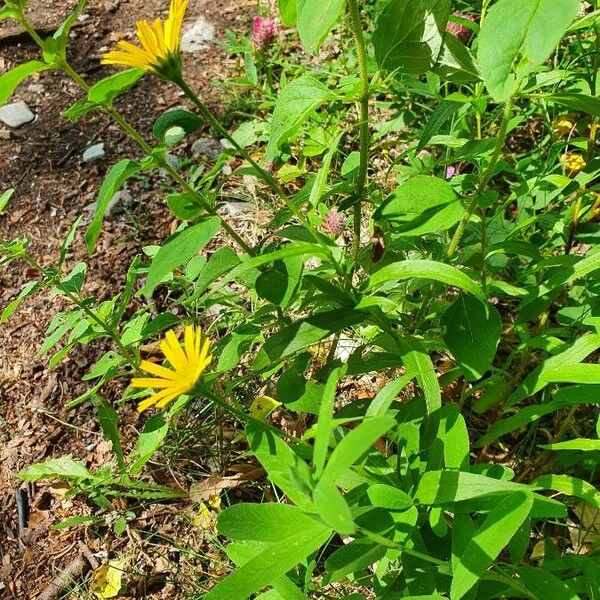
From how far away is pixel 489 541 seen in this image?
814 mm

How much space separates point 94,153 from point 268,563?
6.50ft

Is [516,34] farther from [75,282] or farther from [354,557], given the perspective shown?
[75,282]

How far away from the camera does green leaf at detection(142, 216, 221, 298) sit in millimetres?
961

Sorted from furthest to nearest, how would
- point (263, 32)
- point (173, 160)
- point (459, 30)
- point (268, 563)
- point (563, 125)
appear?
point (263, 32) < point (173, 160) < point (563, 125) < point (459, 30) < point (268, 563)

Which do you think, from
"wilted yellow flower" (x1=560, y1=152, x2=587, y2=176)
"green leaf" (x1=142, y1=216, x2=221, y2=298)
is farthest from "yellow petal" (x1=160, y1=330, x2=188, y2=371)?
"wilted yellow flower" (x1=560, y1=152, x2=587, y2=176)

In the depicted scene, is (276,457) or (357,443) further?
(276,457)

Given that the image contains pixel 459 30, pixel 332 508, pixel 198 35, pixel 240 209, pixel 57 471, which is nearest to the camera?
pixel 332 508

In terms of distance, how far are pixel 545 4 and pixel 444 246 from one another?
2.35 feet

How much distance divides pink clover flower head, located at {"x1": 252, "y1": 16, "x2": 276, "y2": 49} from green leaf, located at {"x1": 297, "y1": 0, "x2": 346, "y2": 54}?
1.74 m

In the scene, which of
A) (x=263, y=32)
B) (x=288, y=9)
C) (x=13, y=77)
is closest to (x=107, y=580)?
(x=13, y=77)

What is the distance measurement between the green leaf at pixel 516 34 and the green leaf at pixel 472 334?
44 cm

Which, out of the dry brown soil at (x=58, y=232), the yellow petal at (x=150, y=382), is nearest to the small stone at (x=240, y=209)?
the dry brown soil at (x=58, y=232)

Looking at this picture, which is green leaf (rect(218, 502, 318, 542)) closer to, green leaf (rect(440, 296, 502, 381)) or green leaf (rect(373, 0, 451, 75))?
green leaf (rect(440, 296, 502, 381))

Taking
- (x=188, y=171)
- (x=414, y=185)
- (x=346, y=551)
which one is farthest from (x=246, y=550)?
(x=188, y=171)
